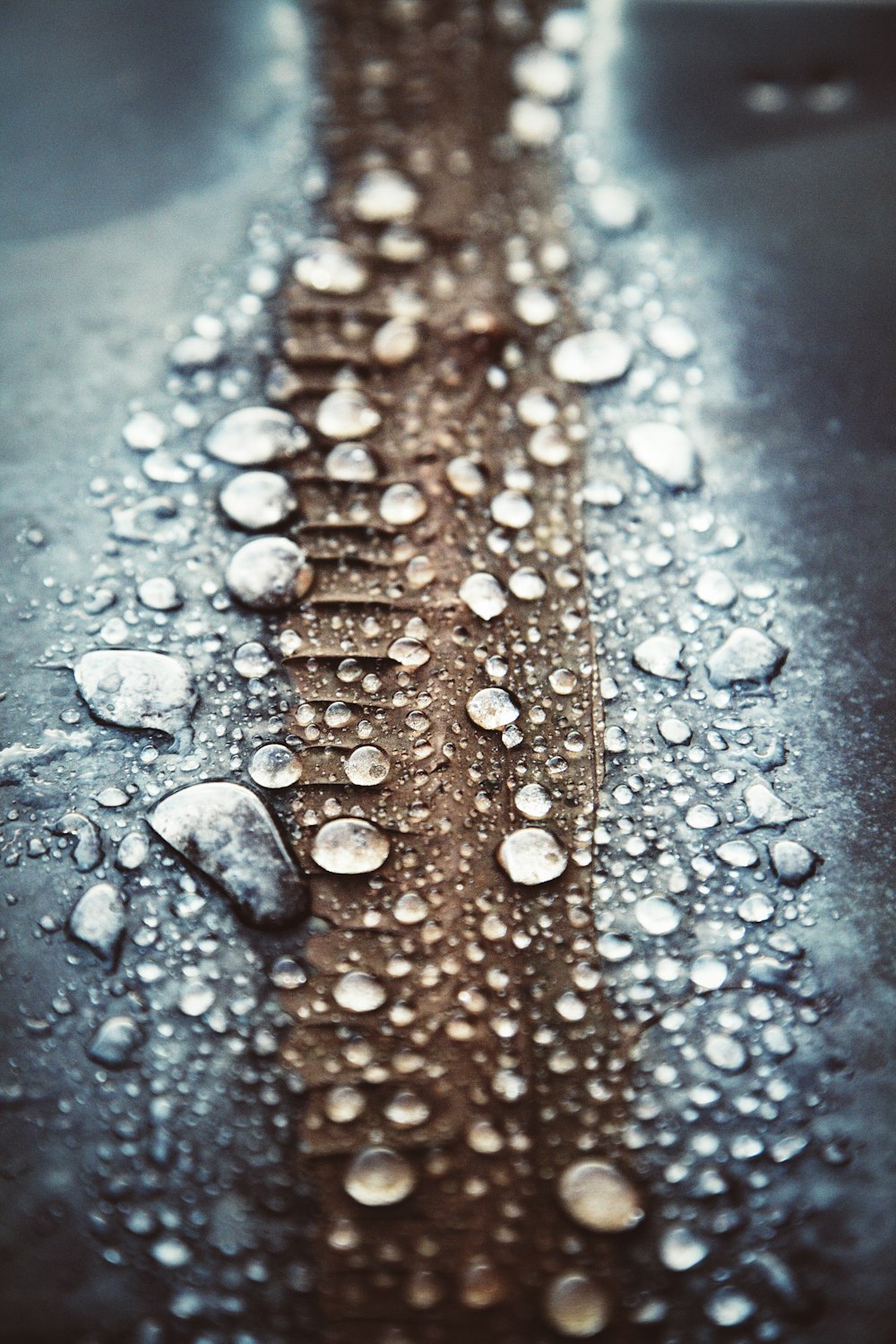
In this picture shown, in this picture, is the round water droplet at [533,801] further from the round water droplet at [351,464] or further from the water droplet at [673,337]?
the water droplet at [673,337]

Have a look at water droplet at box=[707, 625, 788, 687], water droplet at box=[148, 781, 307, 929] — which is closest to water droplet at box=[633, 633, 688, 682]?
water droplet at box=[707, 625, 788, 687]

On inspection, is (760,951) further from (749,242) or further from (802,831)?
(749,242)

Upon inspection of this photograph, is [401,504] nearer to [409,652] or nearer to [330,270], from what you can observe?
[409,652]

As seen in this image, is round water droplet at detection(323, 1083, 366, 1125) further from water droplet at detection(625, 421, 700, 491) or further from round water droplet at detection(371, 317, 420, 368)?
round water droplet at detection(371, 317, 420, 368)

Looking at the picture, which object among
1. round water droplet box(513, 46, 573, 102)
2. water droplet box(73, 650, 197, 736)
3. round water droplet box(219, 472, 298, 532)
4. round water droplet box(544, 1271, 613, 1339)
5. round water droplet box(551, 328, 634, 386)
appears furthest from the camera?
round water droplet box(513, 46, 573, 102)

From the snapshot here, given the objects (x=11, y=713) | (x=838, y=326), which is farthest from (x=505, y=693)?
(x=838, y=326)

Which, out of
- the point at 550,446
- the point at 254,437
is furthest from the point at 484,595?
the point at 254,437

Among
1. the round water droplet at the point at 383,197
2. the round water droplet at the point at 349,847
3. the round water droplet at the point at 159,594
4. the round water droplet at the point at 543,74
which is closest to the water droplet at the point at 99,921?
the round water droplet at the point at 349,847
